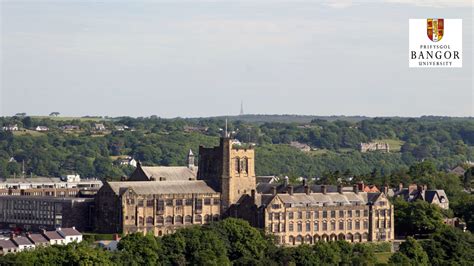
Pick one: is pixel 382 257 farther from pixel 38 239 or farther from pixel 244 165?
pixel 38 239

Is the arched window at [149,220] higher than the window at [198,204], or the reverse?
the window at [198,204]

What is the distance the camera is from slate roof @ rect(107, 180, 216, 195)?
140 m

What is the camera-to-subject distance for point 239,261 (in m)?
124

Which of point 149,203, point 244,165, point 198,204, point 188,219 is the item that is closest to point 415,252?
point 244,165

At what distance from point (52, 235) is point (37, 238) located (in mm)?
2130

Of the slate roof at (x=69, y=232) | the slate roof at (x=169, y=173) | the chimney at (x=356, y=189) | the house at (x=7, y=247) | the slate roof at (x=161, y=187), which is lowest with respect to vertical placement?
the house at (x=7, y=247)

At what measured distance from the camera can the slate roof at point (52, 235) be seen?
13312 centimetres

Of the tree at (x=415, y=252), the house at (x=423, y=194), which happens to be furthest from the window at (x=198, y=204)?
the house at (x=423, y=194)

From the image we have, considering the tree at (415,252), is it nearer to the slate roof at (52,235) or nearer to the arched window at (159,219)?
the arched window at (159,219)

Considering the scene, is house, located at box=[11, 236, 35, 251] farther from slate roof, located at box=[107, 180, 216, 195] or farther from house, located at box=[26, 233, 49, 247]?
slate roof, located at box=[107, 180, 216, 195]

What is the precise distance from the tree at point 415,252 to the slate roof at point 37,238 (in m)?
28.9

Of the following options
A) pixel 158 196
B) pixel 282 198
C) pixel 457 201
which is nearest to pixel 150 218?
pixel 158 196

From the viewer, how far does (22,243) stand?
129375mm

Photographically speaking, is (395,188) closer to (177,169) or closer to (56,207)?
(177,169)
